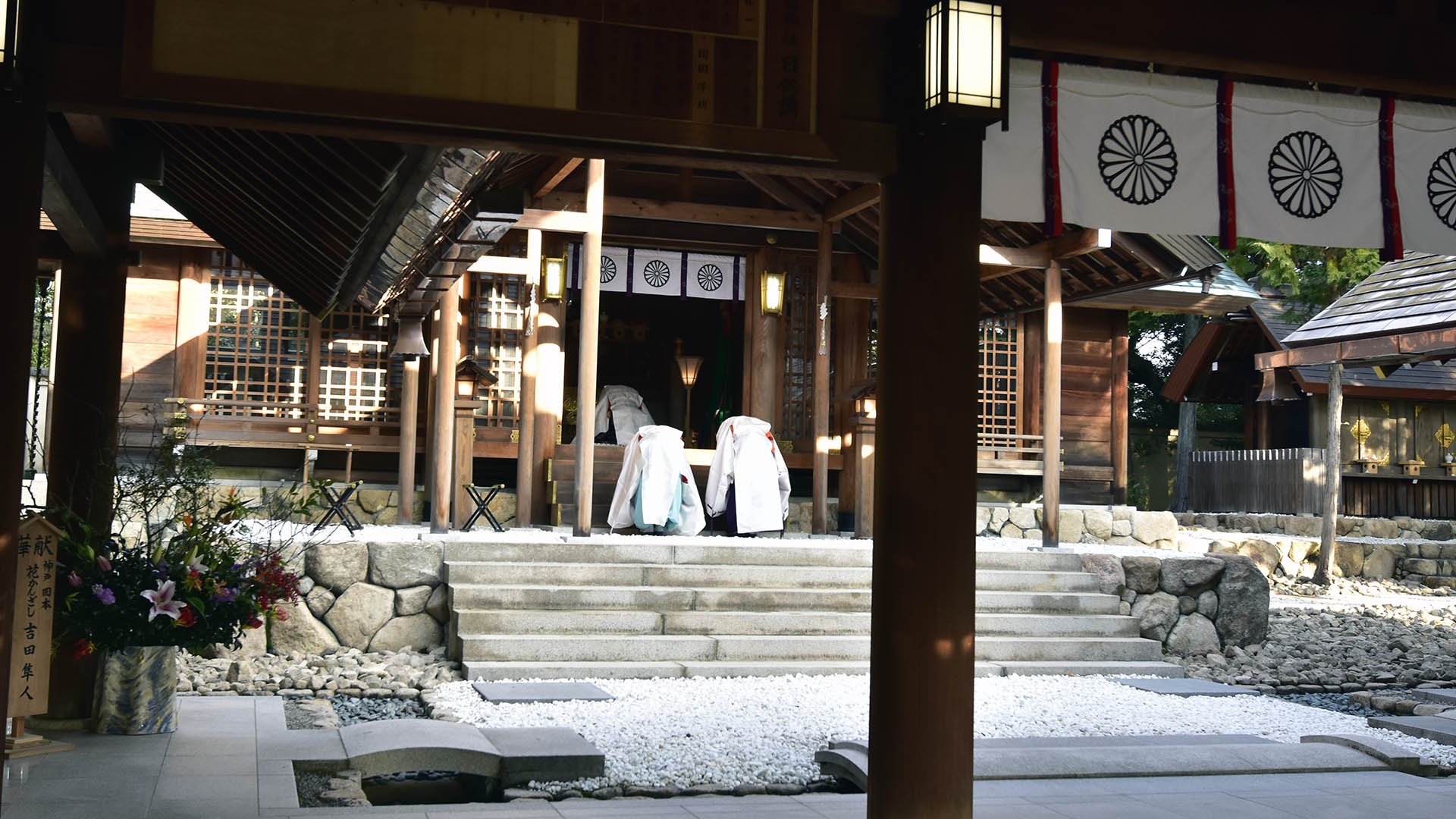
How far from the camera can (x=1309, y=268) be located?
23562 millimetres

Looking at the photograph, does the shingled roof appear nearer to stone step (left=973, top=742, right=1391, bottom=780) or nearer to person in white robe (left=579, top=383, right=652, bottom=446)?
stone step (left=973, top=742, right=1391, bottom=780)

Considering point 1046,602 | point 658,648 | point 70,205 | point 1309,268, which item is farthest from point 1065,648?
point 1309,268

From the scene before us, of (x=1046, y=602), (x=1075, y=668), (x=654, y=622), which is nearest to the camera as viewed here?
(x=654, y=622)

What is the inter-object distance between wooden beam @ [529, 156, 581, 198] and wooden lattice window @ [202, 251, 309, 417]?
3.46 m

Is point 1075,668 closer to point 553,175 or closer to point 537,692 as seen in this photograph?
point 537,692

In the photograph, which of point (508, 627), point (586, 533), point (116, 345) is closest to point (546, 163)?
point (586, 533)

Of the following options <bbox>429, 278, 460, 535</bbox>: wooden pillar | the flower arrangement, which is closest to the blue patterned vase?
the flower arrangement

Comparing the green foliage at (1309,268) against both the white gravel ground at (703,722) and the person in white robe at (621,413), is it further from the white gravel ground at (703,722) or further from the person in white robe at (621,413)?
the white gravel ground at (703,722)

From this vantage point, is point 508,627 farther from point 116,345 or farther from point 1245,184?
point 1245,184

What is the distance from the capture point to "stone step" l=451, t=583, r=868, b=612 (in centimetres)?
994

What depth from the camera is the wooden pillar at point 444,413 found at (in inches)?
455

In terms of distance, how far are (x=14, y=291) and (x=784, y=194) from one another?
→ 11442 mm

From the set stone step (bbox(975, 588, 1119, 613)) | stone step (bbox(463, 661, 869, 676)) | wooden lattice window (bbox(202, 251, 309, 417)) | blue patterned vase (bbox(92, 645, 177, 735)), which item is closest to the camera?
blue patterned vase (bbox(92, 645, 177, 735))

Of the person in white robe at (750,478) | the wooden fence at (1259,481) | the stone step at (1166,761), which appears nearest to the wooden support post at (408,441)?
the person in white robe at (750,478)
